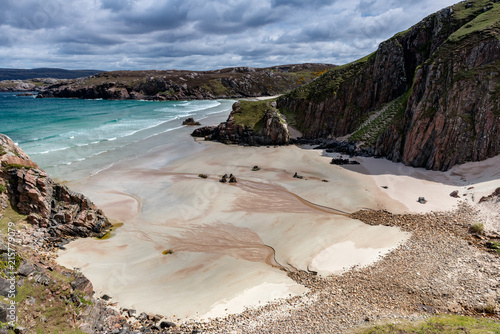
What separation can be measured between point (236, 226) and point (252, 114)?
37.3 meters

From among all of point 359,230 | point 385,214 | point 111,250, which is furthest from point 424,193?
point 111,250

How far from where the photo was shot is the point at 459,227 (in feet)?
69.3

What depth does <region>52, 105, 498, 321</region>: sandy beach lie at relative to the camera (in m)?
16.8

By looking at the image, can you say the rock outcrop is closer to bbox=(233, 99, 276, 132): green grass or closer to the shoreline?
bbox=(233, 99, 276, 132): green grass

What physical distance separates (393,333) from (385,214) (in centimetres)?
1492

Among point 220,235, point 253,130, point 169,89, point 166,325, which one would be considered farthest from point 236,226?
point 169,89

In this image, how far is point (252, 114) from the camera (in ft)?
190

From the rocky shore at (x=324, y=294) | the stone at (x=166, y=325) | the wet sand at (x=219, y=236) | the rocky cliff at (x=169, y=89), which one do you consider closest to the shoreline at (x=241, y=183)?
the wet sand at (x=219, y=236)

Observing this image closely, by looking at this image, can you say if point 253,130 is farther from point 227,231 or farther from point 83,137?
point 83,137

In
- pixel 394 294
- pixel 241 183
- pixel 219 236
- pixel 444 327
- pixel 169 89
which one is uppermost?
pixel 169 89

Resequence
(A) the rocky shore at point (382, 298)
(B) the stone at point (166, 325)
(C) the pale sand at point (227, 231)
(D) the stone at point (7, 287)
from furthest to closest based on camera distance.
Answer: (C) the pale sand at point (227, 231), (B) the stone at point (166, 325), (A) the rocky shore at point (382, 298), (D) the stone at point (7, 287)

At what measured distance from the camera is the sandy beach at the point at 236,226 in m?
16.8

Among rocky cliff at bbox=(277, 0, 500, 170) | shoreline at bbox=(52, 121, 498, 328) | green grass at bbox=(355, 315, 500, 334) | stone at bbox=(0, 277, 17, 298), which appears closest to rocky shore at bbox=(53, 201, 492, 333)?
green grass at bbox=(355, 315, 500, 334)

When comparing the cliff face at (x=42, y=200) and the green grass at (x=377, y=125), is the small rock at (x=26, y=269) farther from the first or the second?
the green grass at (x=377, y=125)
